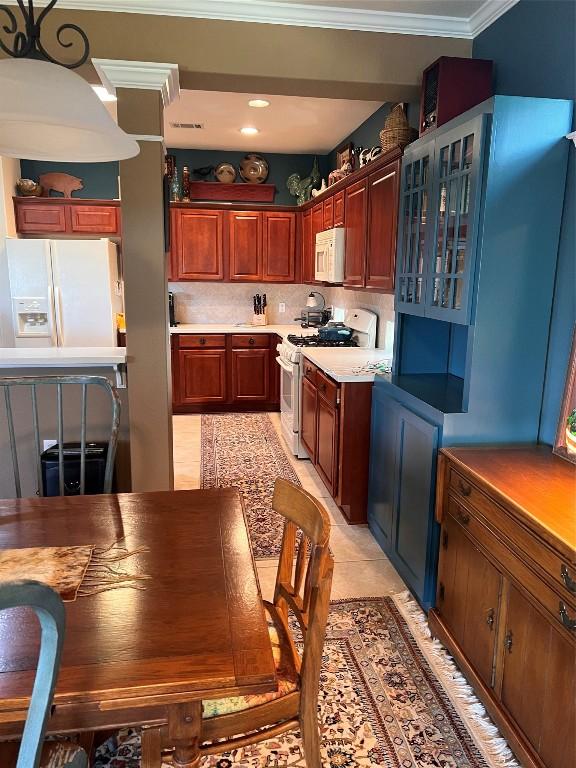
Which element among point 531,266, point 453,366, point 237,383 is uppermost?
point 531,266

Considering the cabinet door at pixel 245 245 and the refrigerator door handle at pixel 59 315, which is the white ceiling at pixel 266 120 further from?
the refrigerator door handle at pixel 59 315

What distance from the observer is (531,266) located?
2.07 metres

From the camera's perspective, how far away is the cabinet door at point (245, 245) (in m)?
5.64

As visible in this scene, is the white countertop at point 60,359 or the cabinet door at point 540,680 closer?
the cabinet door at point 540,680

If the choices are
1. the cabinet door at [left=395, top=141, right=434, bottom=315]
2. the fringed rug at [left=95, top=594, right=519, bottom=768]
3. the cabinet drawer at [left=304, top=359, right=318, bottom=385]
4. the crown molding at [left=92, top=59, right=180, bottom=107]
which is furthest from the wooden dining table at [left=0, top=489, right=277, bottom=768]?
the cabinet drawer at [left=304, top=359, right=318, bottom=385]

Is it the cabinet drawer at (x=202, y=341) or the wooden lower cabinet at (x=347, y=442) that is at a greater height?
the cabinet drawer at (x=202, y=341)

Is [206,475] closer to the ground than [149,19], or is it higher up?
closer to the ground

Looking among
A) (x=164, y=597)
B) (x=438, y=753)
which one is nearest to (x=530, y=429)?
(x=438, y=753)

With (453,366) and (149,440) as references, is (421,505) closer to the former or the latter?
(453,366)

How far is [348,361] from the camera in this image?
3.56 meters

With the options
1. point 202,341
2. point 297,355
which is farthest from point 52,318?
point 297,355

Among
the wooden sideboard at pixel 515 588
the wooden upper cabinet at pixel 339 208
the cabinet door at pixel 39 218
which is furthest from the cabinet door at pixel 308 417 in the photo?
the cabinet door at pixel 39 218

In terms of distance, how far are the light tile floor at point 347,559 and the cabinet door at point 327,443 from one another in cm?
17

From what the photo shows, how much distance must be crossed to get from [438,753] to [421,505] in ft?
3.00
